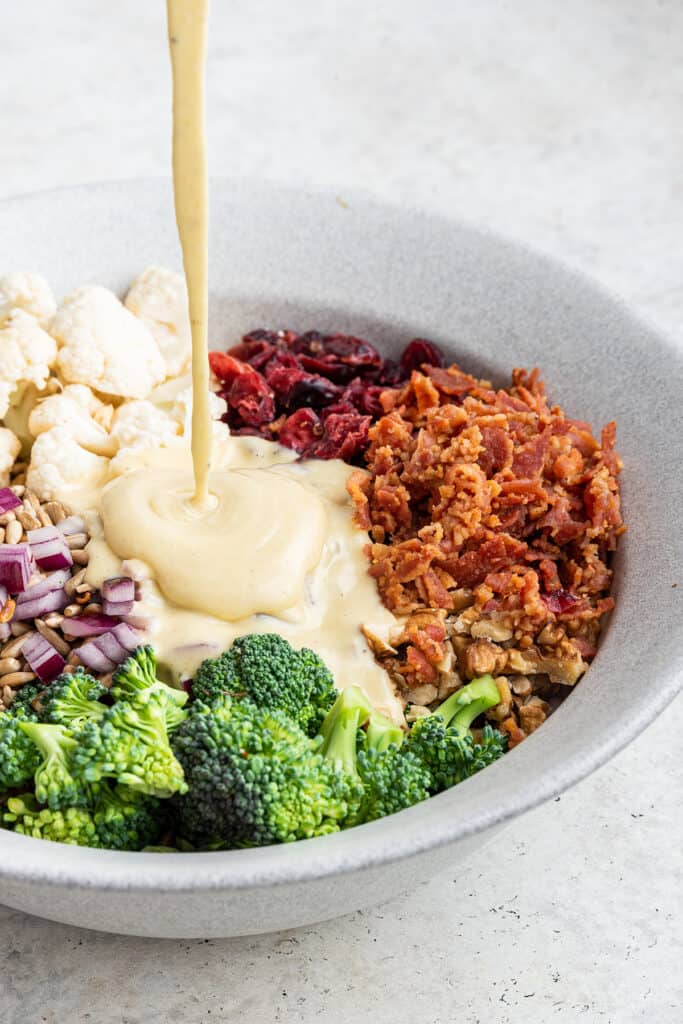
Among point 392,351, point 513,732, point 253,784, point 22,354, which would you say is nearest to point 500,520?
point 513,732

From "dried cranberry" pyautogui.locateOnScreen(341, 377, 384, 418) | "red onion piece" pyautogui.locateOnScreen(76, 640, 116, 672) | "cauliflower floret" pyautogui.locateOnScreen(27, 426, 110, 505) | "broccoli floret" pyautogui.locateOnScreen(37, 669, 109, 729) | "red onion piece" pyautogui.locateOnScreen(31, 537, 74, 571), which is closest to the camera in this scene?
"broccoli floret" pyautogui.locateOnScreen(37, 669, 109, 729)

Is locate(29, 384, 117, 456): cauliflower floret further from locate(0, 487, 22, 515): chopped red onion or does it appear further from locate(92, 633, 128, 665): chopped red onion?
locate(92, 633, 128, 665): chopped red onion

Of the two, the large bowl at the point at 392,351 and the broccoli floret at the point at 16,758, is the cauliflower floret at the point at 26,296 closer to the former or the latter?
the large bowl at the point at 392,351

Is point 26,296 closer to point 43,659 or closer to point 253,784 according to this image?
point 43,659

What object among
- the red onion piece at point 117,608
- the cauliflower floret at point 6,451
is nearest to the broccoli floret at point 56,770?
the red onion piece at point 117,608

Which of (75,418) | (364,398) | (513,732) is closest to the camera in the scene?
(513,732)

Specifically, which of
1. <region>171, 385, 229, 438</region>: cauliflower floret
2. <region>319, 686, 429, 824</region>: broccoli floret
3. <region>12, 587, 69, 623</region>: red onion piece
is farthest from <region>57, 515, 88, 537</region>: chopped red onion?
<region>319, 686, 429, 824</region>: broccoli floret
